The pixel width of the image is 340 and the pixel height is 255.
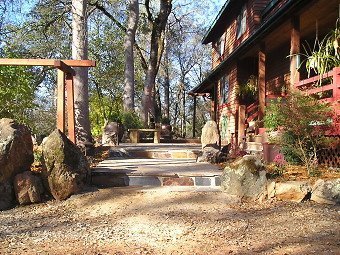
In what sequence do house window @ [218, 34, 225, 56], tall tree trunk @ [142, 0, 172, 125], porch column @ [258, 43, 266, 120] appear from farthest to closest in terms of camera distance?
house window @ [218, 34, 225, 56], tall tree trunk @ [142, 0, 172, 125], porch column @ [258, 43, 266, 120]

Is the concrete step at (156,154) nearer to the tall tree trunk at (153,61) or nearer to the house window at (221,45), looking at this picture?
the tall tree trunk at (153,61)

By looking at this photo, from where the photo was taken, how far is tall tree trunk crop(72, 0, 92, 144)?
386 inches

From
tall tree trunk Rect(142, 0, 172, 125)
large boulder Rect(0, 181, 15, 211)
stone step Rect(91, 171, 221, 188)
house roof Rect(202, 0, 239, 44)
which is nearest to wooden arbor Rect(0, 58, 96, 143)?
stone step Rect(91, 171, 221, 188)

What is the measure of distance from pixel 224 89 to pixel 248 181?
14347mm

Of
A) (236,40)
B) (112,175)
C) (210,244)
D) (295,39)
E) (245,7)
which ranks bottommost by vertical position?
(210,244)

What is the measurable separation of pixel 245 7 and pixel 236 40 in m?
1.82

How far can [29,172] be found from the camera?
6.26 metres

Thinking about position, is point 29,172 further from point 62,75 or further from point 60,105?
point 62,75

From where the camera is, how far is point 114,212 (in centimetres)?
545

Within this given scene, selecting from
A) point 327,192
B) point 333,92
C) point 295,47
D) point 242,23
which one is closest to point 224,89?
point 242,23

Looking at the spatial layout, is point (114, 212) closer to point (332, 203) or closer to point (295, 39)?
point (332, 203)

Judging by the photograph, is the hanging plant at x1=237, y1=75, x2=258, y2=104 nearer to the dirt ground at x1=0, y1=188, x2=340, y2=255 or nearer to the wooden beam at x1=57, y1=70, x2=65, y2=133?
the wooden beam at x1=57, y1=70, x2=65, y2=133

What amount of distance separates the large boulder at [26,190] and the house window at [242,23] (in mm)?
14145

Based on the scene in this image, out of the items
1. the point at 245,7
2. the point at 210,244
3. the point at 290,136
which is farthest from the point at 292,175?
the point at 245,7
